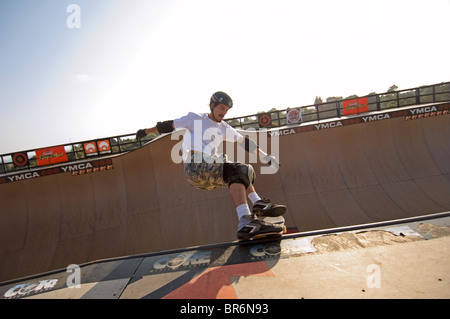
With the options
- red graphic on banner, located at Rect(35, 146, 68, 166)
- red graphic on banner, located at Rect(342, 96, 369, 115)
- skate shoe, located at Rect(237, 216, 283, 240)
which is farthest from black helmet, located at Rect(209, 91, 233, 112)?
red graphic on banner, located at Rect(342, 96, 369, 115)

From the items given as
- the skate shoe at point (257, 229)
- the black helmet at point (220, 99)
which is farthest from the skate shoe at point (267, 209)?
the black helmet at point (220, 99)

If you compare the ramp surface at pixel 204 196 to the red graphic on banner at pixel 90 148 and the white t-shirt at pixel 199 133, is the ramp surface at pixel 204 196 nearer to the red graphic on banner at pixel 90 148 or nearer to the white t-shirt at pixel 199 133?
the red graphic on banner at pixel 90 148

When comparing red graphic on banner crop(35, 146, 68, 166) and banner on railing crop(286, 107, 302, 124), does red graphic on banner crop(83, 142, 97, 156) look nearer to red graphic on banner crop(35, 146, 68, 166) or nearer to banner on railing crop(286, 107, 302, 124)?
red graphic on banner crop(35, 146, 68, 166)

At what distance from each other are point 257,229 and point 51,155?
13.3m

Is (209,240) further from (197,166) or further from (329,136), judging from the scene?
(329,136)

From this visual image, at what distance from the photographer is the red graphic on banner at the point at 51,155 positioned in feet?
38.3

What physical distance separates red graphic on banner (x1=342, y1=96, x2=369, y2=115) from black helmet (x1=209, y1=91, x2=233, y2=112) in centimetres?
1525

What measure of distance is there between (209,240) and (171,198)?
2.42 metres

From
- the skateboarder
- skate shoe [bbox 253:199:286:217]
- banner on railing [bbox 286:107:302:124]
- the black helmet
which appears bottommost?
skate shoe [bbox 253:199:286:217]

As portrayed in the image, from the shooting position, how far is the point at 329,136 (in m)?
10.5

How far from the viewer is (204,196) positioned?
9.08 m

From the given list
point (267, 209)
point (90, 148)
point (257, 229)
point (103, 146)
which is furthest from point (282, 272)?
point (90, 148)

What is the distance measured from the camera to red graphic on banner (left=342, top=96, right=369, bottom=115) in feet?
51.6

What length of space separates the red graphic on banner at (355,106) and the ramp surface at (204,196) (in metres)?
5.36
